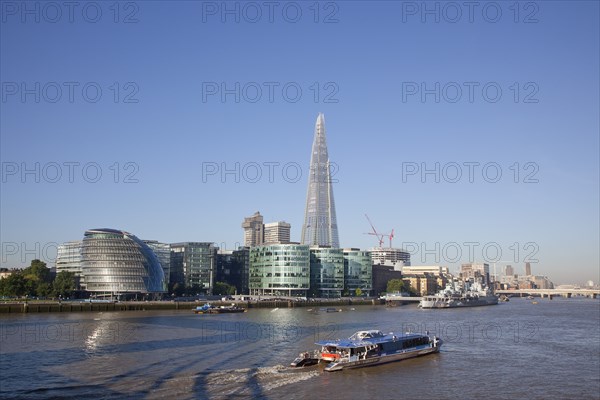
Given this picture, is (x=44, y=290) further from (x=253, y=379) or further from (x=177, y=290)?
(x=253, y=379)

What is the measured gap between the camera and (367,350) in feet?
147

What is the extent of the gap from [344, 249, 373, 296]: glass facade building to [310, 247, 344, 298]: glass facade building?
7528 mm

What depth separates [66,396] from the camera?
31.4 meters

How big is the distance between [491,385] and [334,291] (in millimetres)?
143098

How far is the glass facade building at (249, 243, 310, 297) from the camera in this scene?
17075 centimetres

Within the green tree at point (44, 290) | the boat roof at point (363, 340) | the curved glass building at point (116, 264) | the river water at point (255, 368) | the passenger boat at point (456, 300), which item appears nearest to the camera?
the river water at point (255, 368)

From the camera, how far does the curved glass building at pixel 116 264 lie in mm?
134250

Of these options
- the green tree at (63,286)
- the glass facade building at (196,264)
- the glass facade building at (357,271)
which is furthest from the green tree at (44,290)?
the glass facade building at (357,271)

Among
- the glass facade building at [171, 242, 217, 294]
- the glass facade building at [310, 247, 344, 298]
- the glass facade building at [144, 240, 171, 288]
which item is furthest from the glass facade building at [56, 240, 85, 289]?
the glass facade building at [310, 247, 344, 298]

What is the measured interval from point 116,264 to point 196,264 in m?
53.2

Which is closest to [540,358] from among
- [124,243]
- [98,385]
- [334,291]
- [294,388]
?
[294,388]

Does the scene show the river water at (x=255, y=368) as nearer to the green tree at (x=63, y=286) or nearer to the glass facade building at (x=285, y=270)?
the green tree at (x=63, y=286)

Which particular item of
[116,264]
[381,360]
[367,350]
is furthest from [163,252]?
[367,350]

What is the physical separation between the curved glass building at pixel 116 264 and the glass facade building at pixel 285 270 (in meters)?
43.6
